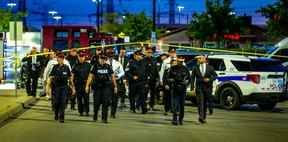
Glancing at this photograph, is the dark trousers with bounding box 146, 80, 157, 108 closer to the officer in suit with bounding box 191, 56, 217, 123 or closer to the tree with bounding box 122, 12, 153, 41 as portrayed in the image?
the officer in suit with bounding box 191, 56, 217, 123

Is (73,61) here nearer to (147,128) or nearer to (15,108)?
(15,108)

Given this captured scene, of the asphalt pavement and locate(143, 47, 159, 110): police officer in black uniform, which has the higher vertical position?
locate(143, 47, 159, 110): police officer in black uniform

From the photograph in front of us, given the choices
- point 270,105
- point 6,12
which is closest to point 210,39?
point 6,12

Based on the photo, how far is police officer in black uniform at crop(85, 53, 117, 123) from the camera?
17.2 metres

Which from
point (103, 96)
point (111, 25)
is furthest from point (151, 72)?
point (111, 25)

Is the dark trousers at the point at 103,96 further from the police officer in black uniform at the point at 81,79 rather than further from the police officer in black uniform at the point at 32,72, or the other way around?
the police officer in black uniform at the point at 32,72

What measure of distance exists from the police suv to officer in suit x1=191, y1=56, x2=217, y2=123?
402cm

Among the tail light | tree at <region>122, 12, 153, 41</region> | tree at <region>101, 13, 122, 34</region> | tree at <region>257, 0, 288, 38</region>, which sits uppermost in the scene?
tree at <region>101, 13, 122, 34</region>

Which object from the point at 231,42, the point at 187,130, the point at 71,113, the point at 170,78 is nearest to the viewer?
the point at 187,130

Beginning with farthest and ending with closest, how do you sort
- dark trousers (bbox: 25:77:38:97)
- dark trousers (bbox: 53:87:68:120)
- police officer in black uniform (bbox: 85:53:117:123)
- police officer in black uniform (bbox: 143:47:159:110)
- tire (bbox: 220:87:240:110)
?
dark trousers (bbox: 25:77:38:97)
tire (bbox: 220:87:240:110)
police officer in black uniform (bbox: 143:47:159:110)
dark trousers (bbox: 53:87:68:120)
police officer in black uniform (bbox: 85:53:117:123)

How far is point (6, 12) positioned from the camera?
2190 inches

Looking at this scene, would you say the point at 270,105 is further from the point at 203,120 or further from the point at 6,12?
the point at 6,12

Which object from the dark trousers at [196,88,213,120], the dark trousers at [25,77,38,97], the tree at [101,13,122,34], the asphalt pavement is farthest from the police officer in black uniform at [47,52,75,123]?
the tree at [101,13,122,34]

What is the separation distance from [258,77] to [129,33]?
5688 cm
